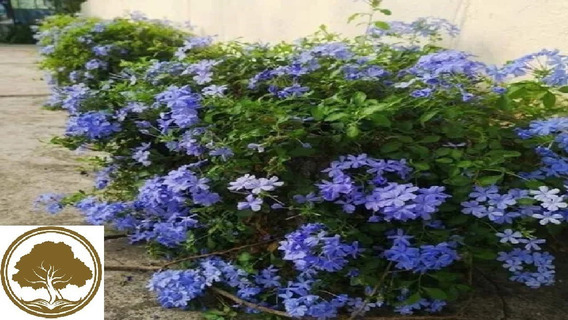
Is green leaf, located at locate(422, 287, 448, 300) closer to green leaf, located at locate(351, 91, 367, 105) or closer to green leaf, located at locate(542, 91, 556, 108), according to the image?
green leaf, located at locate(351, 91, 367, 105)

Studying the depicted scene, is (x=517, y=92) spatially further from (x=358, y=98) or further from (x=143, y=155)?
(x=143, y=155)

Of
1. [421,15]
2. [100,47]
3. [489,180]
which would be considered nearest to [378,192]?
[489,180]

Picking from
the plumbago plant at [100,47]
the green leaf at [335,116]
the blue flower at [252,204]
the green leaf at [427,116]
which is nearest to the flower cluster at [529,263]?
the green leaf at [427,116]

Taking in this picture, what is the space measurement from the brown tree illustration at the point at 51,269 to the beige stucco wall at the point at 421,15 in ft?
5.44

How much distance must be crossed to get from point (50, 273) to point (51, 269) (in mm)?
13

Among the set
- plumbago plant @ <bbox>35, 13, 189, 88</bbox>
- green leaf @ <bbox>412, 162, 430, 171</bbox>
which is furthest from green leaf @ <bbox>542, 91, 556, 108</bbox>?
plumbago plant @ <bbox>35, 13, 189, 88</bbox>

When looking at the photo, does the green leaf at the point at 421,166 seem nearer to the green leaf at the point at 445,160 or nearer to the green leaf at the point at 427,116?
the green leaf at the point at 445,160

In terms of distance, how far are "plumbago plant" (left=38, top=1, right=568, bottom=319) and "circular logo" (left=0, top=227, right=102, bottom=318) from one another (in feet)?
0.68

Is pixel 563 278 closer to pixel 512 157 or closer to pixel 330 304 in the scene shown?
pixel 512 157

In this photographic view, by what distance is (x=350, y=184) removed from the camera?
1.61m

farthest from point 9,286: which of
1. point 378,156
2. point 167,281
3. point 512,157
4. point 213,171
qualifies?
point 512,157

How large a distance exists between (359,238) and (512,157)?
1.57 ft

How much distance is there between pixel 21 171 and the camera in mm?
3168

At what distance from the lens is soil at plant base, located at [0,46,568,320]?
6.04ft
